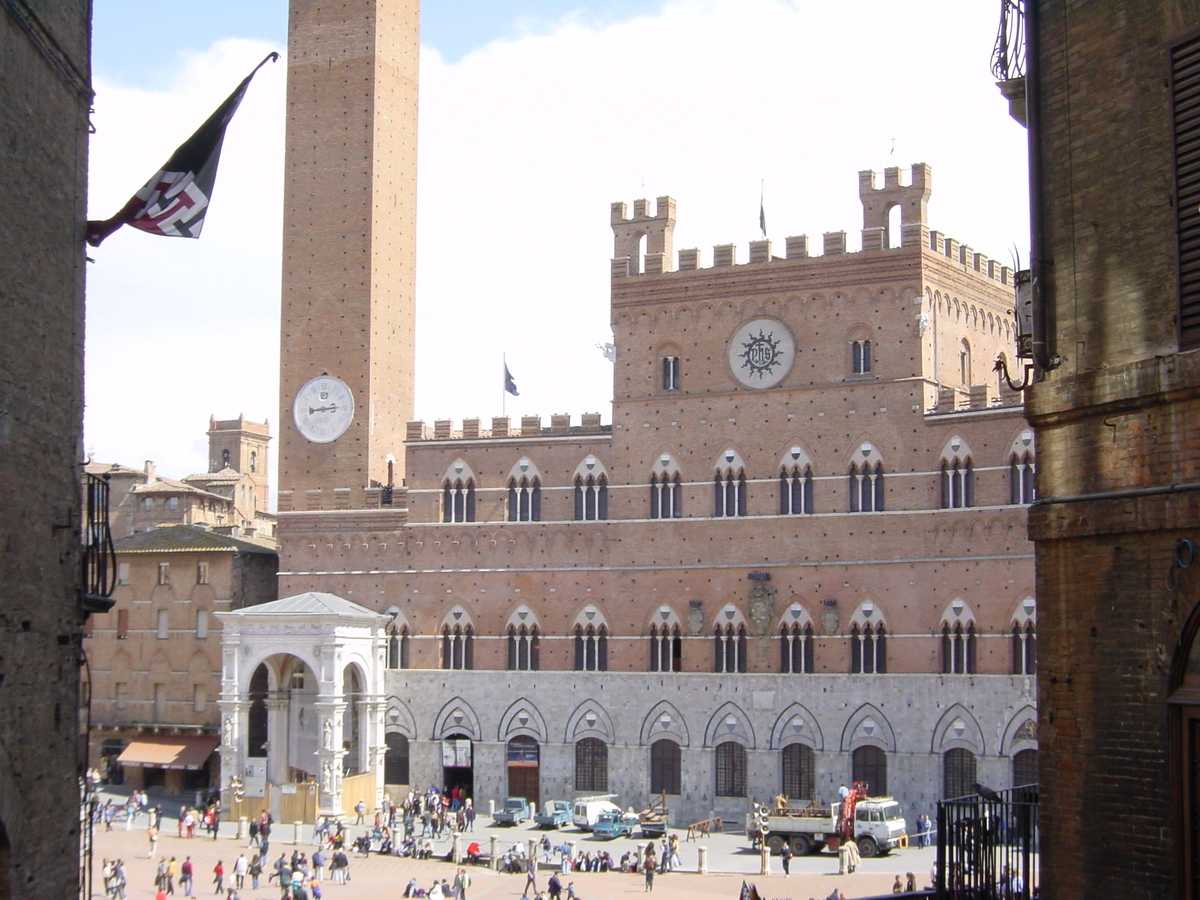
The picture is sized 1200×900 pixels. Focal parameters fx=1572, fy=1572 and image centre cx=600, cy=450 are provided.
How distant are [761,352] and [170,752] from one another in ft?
75.9

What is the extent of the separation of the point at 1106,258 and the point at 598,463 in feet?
127

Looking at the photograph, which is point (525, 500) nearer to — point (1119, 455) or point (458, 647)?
point (458, 647)

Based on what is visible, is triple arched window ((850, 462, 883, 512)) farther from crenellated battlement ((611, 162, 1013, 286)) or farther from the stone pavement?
the stone pavement

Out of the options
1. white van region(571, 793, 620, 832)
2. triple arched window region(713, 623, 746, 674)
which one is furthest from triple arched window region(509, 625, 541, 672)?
triple arched window region(713, 623, 746, 674)

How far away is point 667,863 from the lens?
39.3 m

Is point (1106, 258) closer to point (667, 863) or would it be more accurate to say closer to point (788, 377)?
point (667, 863)

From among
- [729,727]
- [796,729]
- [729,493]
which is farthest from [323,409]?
[796,729]

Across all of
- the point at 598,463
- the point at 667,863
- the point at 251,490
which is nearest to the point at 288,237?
the point at 598,463

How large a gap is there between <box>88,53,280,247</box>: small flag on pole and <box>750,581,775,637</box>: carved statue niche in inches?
1315

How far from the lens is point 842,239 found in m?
46.4

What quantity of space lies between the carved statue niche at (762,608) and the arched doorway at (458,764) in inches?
387

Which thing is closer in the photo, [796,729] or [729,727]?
[796,729]

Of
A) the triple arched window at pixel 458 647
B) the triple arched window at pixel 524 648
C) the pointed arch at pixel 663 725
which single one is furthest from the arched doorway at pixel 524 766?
the pointed arch at pixel 663 725

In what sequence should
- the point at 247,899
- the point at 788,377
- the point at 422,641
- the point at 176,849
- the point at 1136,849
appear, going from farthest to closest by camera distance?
the point at 422,641, the point at 788,377, the point at 176,849, the point at 247,899, the point at 1136,849
